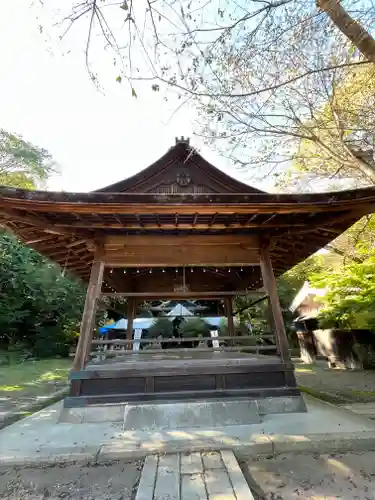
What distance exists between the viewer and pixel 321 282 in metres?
9.38

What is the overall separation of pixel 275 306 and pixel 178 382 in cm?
199

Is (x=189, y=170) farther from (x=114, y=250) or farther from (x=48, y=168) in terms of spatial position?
(x=48, y=168)

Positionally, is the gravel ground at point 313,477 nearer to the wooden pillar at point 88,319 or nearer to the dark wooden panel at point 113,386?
the dark wooden panel at point 113,386

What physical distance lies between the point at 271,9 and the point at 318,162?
558cm

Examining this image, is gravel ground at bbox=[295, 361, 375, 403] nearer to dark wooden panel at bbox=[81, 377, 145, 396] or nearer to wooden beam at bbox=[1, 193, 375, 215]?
wooden beam at bbox=[1, 193, 375, 215]

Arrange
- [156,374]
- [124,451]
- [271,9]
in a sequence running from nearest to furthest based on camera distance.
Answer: [124,451]
[271,9]
[156,374]

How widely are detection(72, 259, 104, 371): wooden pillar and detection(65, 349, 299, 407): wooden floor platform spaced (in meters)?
0.19

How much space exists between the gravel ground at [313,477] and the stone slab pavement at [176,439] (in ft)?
0.52

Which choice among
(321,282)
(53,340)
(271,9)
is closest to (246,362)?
(271,9)

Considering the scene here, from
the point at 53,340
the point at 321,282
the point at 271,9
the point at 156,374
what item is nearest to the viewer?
the point at 271,9

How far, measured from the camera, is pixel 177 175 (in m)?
Answer: 5.89

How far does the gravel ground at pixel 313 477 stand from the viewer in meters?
2.42

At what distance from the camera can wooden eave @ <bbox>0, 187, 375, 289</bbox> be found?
393cm

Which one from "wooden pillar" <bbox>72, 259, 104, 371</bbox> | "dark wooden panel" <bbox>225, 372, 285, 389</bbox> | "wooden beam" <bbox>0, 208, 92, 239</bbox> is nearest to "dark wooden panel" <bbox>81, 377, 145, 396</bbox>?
"wooden pillar" <bbox>72, 259, 104, 371</bbox>
